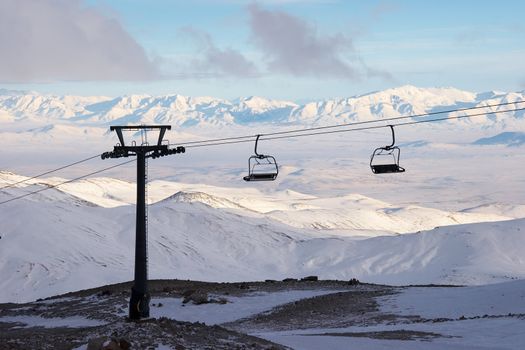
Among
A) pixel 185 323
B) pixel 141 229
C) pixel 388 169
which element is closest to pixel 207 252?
pixel 141 229

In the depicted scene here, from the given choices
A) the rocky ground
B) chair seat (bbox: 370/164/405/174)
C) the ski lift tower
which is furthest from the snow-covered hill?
chair seat (bbox: 370/164/405/174)

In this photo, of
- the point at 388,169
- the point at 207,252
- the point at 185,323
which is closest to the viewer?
the point at 185,323

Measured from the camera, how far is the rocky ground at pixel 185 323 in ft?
87.4

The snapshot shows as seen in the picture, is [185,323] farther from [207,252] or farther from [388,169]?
[207,252]

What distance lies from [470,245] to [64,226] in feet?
263

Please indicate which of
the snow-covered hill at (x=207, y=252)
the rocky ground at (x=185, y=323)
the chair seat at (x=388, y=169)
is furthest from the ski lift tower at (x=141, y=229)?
the snow-covered hill at (x=207, y=252)

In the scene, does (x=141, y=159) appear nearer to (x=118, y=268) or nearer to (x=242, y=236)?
(x=118, y=268)

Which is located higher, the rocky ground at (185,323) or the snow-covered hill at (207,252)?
the rocky ground at (185,323)

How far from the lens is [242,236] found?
19400 centimetres

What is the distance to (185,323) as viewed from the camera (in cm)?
2884

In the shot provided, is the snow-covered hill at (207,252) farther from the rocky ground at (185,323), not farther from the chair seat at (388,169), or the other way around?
the chair seat at (388,169)

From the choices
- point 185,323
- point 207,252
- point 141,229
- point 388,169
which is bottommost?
point 207,252

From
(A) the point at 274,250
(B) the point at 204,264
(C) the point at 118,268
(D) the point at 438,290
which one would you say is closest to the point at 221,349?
(D) the point at 438,290

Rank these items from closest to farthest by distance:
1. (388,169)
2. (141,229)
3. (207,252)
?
(141,229)
(388,169)
(207,252)
